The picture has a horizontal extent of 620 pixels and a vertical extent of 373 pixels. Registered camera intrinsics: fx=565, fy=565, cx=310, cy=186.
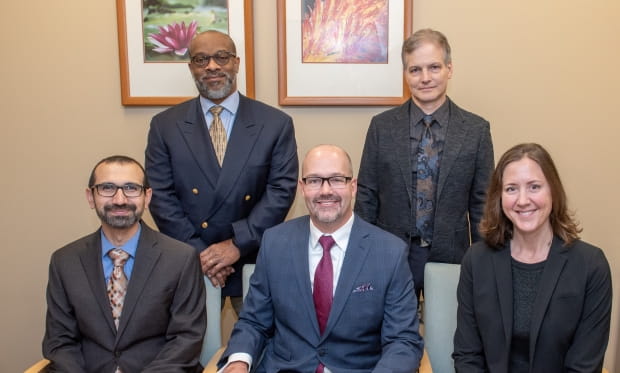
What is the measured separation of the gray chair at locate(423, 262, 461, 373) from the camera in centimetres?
227

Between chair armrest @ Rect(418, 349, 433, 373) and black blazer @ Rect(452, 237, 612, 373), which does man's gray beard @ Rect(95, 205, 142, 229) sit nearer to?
chair armrest @ Rect(418, 349, 433, 373)

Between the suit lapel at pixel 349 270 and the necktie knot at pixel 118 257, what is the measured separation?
33.2 inches

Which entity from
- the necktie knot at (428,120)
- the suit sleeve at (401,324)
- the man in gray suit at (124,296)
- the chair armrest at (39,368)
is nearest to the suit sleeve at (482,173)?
the necktie knot at (428,120)

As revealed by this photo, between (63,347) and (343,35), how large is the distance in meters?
2.09

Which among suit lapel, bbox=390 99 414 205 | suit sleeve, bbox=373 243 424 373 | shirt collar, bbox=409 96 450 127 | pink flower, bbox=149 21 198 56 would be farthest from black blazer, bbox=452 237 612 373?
pink flower, bbox=149 21 198 56

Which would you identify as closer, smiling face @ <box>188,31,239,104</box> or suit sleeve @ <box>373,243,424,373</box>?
suit sleeve @ <box>373,243,424,373</box>

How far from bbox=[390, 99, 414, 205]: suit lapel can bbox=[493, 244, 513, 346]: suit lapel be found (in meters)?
0.56

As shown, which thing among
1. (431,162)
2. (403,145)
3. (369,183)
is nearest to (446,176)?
(431,162)

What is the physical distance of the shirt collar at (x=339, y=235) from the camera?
2.12 m

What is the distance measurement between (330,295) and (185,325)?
22.9 inches

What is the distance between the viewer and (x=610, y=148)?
3.23 m

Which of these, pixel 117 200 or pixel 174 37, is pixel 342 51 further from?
pixel 117 200

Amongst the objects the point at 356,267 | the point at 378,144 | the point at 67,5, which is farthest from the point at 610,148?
the point at 67,5

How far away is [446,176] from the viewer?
2.43 meters
